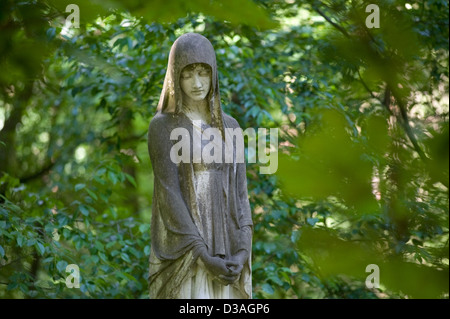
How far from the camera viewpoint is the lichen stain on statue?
4465mm

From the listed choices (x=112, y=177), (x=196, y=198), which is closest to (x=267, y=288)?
(x=112, y=177)

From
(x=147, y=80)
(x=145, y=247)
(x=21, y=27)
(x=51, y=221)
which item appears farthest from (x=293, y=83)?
(x=21, y=27)

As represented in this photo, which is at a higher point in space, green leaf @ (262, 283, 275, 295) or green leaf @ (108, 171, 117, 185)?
green leaf @ (108, 171, 117, 185)

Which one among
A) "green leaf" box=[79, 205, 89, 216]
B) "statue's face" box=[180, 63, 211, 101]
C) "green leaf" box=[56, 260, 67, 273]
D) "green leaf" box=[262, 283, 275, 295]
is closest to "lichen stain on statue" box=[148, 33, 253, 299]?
"statue's face" box=[180, 63, 211, 101]

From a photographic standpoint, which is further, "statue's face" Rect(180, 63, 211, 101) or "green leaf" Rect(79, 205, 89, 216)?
"green leaf" Rect(79, 205, 89, 216)

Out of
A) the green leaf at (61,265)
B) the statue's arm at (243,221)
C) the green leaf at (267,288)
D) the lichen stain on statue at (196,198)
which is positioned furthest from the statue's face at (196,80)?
the green leaf at (267,288)

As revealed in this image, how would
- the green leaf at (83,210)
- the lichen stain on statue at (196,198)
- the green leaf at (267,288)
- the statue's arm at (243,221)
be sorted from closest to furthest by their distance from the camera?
the lichen stain on statue at (196,198), the statue's arm at (243,221), the green leaf at (267,288), the green leaf at (83,210)

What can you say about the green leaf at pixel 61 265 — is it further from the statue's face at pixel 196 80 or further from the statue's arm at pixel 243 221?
the statue's face at pixel 196 80

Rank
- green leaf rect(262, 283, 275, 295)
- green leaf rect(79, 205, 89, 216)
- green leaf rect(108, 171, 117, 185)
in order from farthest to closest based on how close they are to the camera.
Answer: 1. green leaf rect(108, 171, 117, 185)
2. green leaf rect(79, 205, 89, 216)
3. green leaf rect(262, 283, 275, 295)

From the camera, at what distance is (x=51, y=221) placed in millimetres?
7352

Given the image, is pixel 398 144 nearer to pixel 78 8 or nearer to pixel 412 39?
pixel 412 39

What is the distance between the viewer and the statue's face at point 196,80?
15.2 ft

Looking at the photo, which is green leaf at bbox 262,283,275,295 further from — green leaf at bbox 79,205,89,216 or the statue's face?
the statue's face

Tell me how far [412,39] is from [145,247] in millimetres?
6334
